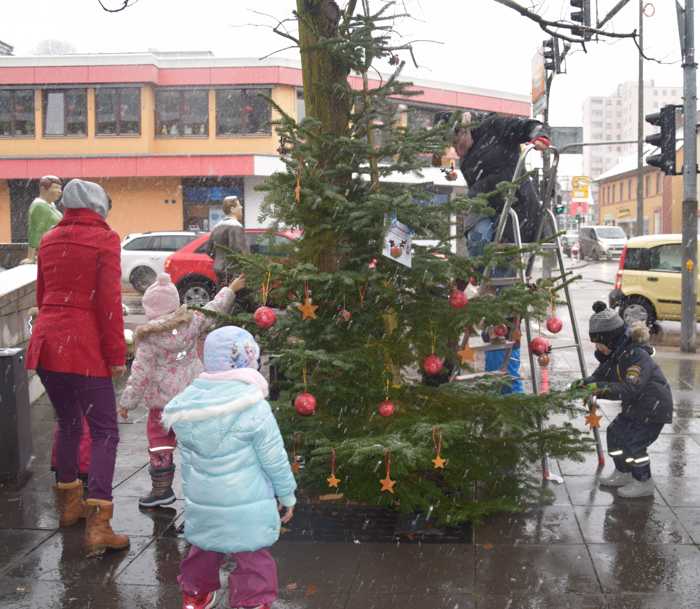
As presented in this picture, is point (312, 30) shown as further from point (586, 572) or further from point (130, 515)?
point (586, 572)

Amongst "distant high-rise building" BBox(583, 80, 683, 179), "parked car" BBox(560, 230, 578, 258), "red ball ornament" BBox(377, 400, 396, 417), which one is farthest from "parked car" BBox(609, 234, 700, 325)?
"distant high-rise building" BBox(583, 80, 683, 179)

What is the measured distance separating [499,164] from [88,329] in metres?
3.13

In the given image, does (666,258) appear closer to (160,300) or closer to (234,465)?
(160,300)

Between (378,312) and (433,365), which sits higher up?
(378,312)

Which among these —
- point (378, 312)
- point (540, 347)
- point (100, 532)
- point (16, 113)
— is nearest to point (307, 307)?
point (378, 312)

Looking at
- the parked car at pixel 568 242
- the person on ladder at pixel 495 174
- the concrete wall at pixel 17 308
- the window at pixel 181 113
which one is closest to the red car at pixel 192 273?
the concrete wall at pixel 17 308

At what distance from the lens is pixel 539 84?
16891mm

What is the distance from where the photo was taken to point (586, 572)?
4316mm

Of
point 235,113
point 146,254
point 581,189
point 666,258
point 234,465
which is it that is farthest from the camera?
point 581,189

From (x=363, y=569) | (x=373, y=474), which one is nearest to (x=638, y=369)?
(x=373, y=474)

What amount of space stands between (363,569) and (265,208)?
2.27 meters

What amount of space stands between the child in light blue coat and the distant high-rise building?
589 feet

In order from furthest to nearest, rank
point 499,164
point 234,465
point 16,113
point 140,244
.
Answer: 1. point 16,113
2. point 140,244
3. point 499,164
4. point 234,465

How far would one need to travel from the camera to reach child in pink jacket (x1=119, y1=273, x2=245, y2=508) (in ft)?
17.5
